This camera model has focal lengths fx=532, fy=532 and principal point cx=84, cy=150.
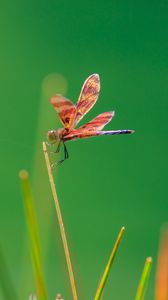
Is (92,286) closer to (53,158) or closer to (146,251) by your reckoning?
(146,251)

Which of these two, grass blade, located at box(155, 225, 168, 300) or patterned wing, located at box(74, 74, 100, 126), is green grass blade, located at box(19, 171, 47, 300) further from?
patterned wing, located at box(74, 74, 100, 126)

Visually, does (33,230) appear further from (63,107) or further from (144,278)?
(63,107)

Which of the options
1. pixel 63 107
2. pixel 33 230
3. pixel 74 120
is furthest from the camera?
pixel 74 120

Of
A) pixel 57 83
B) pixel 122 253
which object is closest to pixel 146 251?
pixel 122 253

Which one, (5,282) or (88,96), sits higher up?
(88,96)

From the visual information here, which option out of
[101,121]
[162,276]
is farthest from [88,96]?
[162,276]

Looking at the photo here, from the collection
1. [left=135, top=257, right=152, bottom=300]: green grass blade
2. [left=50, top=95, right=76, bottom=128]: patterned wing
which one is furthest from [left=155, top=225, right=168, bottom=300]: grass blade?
[left=50, top=95, right=76, bottom=128]: patterned wing

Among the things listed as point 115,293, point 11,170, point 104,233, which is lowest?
point 115,293
